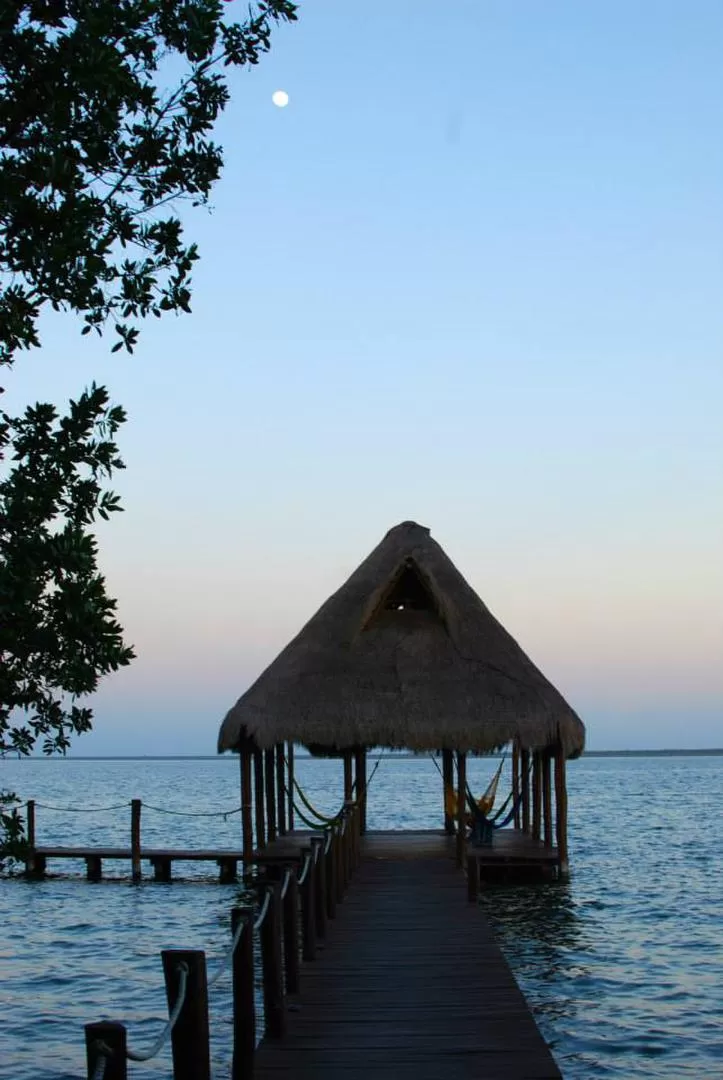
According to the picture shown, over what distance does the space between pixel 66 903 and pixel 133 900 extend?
135cm

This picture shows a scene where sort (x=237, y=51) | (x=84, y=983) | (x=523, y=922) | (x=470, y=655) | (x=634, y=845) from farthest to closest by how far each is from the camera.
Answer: (x=634, y=845), (x=470, y=655), (x=523, y=922), (x=84, y=983), (x=237, y=51)

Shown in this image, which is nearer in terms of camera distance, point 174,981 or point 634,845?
point 174,981

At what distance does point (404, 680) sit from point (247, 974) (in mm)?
13202

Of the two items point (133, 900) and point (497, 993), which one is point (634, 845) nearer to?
point (133, 900)

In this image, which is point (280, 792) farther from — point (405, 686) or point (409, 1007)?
point (409, 1007)

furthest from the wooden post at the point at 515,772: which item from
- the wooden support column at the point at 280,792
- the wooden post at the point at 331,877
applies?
the wooden post at the point at 331,877

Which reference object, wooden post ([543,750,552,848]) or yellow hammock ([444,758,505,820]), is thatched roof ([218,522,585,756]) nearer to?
wooden post ([543,750,552,848])

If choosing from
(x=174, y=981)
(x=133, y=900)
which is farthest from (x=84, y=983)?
(x=174, y=981)

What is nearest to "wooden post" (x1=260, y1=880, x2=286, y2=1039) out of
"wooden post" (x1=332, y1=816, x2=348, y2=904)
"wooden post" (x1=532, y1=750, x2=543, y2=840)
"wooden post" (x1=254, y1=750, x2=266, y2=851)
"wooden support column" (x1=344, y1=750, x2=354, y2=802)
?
"wooden post" (x1=332, y1=816, x2=348, y2=904)

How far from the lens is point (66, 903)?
24.2 m

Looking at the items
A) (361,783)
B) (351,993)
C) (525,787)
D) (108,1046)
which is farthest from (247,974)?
(525,787)

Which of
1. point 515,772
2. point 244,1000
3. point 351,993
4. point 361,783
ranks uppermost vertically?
point 515,772

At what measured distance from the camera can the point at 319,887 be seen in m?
12.2

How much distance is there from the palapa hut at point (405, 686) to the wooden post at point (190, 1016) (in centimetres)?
1286
